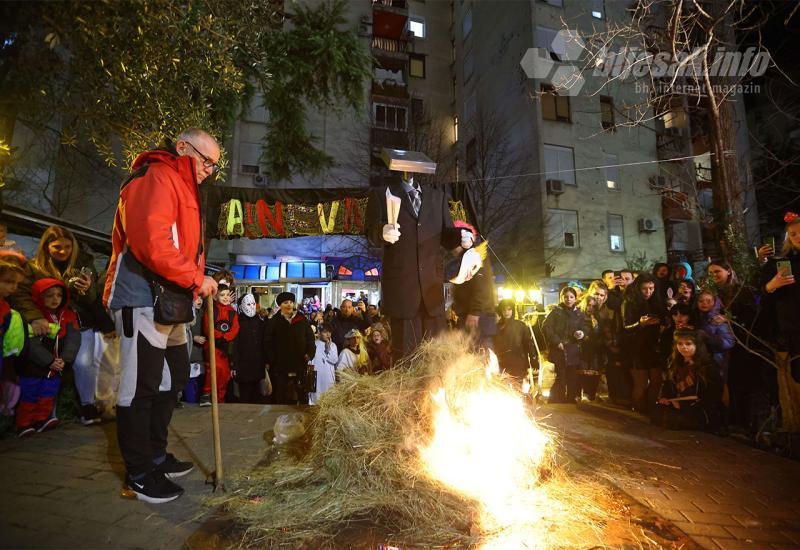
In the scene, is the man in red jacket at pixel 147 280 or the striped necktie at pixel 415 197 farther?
the striped necktie at pixel 415 197

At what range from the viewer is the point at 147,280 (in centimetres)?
274

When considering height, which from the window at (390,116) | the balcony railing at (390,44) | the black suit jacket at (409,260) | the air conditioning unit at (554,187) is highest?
the balcony railing at (390,44)

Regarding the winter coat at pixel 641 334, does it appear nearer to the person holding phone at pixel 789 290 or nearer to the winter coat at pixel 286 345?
the person holding phone at pixel 789 290

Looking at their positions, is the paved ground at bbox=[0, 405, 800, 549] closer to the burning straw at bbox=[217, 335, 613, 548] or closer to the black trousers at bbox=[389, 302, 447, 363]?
the burning straw at bbox=[217, 335, 613, 548]

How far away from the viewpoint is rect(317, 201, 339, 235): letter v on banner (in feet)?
27.9

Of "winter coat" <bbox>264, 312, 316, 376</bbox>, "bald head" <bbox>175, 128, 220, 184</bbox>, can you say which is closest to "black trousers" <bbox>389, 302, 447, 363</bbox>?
"bald head" <bbox>175, 128, 220, 184</bbox>

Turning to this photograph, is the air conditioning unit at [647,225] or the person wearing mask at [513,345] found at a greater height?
the air conditioning unit at [647,225]

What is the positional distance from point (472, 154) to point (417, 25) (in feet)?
40.7

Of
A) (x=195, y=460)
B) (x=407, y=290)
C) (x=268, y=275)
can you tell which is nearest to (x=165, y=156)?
(x=407, y=290)

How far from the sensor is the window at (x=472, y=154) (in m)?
22.4

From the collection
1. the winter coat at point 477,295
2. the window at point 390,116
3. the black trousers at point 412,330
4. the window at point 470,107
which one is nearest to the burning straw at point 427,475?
the black trousers at point 412,330

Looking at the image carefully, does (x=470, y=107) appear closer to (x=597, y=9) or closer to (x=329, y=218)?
(x=597, y=9)

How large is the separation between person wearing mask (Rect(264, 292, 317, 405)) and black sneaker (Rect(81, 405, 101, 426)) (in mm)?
2750

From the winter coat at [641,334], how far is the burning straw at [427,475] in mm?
3968
